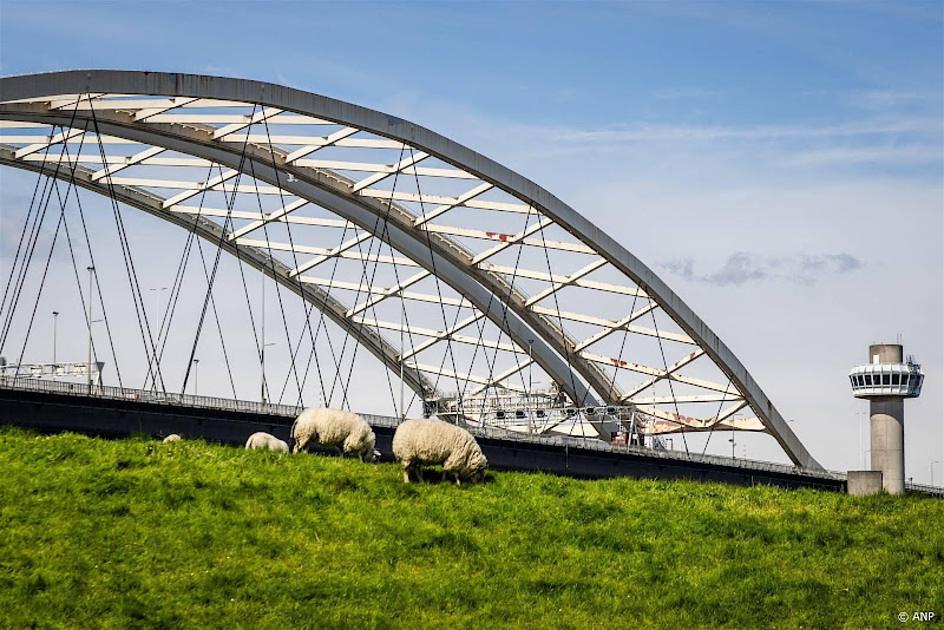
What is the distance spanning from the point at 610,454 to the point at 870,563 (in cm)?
4146

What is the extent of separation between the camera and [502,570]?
28.6 meters

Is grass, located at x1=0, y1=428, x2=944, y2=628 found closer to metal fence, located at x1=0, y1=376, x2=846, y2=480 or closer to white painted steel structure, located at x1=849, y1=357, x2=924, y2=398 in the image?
metal fence, located at x1=0, y1=376, x2=846, y2=480

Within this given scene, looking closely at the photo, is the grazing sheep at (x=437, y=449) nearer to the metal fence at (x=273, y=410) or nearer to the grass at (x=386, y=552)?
the grass at (x=386, y=552)

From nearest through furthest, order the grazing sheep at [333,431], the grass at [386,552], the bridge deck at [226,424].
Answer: the grass at [386,552] < the grazing sheep at [333,431] < the bridge deck at [226,424]

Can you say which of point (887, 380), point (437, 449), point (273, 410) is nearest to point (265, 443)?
point (437, 449)

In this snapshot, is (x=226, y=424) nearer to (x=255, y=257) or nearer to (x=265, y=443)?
(x=265, y=443)

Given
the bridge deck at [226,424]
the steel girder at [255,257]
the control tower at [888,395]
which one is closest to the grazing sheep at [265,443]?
the bridge deck at [226,424]

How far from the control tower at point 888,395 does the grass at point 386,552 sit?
205ft

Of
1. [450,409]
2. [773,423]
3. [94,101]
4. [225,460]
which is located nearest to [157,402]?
[94,101]

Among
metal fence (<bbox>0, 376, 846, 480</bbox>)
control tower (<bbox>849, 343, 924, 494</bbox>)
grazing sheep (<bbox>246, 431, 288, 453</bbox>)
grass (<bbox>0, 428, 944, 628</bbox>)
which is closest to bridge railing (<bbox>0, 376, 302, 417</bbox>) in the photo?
metal fence (<bbox>0, 376, 846, 480</bbox>)

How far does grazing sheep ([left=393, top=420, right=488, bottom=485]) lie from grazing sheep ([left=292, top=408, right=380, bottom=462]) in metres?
4.15

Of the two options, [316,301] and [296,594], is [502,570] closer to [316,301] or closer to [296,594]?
[296,594]

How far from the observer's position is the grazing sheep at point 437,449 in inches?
1398

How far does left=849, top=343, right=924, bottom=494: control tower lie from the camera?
96.6 metres
